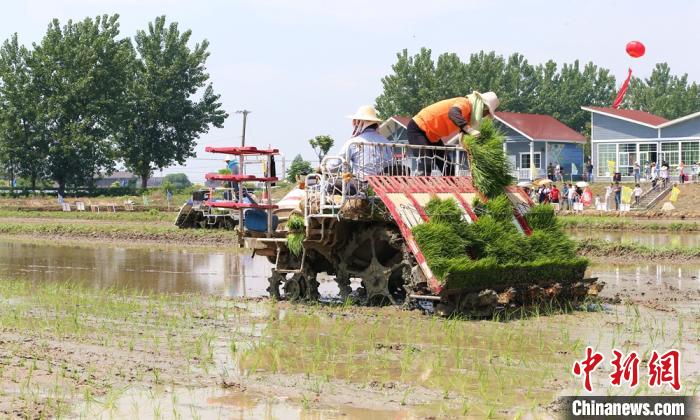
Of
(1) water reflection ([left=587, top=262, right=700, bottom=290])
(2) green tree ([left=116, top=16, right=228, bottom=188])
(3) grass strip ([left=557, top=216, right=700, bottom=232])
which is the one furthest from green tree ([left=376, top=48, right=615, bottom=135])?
(1) water reflection ([left=587, top=262, right=700, bottom=290])

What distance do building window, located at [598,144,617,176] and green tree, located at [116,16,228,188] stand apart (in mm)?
26677

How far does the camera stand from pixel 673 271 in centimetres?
2059

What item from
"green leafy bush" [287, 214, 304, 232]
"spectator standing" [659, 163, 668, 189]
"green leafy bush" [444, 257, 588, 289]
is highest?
"spectator standing" [659, 163, 668, 189]

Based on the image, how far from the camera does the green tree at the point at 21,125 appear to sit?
64250 millimetres

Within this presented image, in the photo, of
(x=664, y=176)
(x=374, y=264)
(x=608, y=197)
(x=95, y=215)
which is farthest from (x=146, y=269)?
(x=664, y=176)

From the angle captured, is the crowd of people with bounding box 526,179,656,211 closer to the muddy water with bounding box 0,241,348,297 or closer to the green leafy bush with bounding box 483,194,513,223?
Answer: the muddy water with bounding box 0,241,348,297

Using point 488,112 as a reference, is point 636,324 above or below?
below

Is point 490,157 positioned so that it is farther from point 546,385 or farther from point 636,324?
point 546,385

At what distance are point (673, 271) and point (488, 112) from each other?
24.2ft

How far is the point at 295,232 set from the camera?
50.1ft

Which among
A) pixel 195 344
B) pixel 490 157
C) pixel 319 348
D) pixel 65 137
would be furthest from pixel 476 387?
pixel 65 137

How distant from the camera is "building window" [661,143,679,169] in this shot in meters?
56.0

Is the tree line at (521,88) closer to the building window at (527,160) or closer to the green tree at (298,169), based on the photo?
the building window at (527,160)

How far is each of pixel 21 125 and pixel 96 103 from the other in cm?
472
